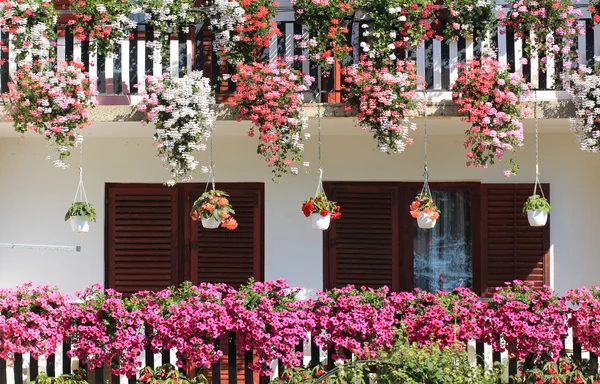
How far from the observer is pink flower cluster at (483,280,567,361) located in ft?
26.3

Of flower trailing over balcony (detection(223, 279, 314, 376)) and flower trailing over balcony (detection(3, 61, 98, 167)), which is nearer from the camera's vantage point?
flower trailing over balcony (detection(223, 279, 314, 376))

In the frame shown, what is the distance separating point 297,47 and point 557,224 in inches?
134

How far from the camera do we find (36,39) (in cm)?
875

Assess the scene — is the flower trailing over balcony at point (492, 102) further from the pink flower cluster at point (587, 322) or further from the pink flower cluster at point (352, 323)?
the pink flower cluster at point (352, 323)

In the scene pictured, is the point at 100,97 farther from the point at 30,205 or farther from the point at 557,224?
the point at 557,224

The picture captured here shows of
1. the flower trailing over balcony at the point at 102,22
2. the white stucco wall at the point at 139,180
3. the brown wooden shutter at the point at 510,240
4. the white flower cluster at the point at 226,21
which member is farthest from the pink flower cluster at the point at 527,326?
the flower trailing over balcony at the point at 102,22

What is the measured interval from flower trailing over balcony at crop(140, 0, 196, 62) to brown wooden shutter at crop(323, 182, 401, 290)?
7.78 ft

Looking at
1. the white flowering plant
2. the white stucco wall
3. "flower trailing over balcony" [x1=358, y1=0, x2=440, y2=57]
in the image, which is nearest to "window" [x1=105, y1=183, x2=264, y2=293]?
the white stucco wall

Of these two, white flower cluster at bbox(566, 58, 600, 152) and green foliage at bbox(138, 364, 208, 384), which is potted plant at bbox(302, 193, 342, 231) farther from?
white flower cluster at bbox(566, 58, 600, 152)

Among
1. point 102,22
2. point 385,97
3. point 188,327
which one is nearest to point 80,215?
point 188,327

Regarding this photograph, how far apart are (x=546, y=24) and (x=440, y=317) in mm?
3027

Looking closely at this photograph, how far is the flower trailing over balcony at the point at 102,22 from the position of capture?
8.83 meters

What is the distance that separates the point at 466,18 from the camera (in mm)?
8867

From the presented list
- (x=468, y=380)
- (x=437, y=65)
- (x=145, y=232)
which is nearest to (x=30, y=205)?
(x=145, y=232)
